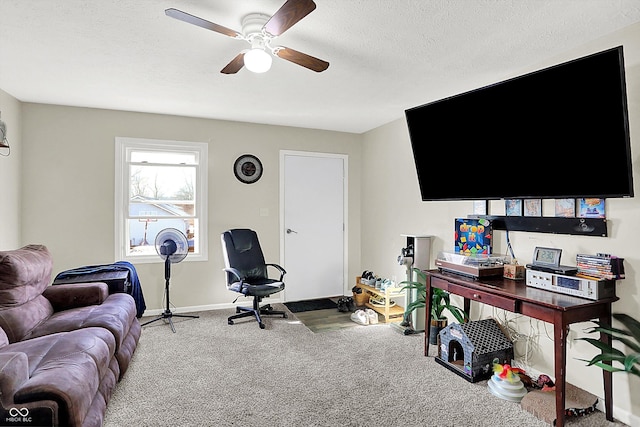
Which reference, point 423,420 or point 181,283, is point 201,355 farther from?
point 423,420

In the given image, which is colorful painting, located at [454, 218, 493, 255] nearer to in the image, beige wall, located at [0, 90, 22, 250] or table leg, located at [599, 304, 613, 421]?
table leg, located at [599, 304, 613, 421]

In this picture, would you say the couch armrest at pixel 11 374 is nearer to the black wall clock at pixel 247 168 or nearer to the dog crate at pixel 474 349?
the dog crate at pixel 474 349

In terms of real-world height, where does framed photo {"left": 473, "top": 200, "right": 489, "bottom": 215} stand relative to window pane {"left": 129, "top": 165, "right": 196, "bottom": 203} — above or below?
below

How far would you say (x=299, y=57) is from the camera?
224 centimetres

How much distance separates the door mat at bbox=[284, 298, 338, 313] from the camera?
4.53 metres

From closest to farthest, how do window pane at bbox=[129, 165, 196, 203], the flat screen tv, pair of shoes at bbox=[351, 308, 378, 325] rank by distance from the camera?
1. the flat screen tv
2. pair of shoes at bbox=[351, 308, 378, 325]
3. window pane at bbox=[129, 165, 196, 203]

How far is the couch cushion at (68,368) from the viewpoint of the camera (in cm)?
163

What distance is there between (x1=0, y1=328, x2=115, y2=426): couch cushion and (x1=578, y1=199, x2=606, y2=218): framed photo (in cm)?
310

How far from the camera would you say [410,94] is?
346 cm

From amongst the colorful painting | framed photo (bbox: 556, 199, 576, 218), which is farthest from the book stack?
the colorful painting

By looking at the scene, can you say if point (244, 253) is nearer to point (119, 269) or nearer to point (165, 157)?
point (119, 269)

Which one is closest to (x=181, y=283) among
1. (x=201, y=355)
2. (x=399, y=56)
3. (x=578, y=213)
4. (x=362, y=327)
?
(x=201, y=355)

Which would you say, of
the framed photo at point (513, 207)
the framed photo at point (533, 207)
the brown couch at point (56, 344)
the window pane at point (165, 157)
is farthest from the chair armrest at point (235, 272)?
the framed photo at point (533, 207)

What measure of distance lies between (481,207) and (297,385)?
6.96 feet
